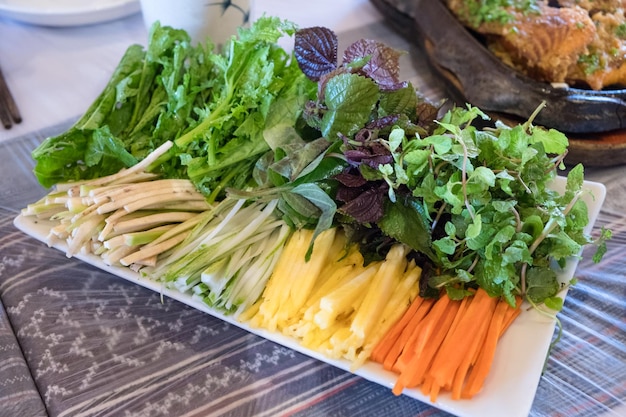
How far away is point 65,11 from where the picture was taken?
1.68 m

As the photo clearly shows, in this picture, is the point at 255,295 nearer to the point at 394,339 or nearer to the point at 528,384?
the point at 394,339

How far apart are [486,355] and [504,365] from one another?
0.10 ft

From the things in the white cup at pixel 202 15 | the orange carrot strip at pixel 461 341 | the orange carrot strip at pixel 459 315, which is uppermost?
the white cup at pixel 202 15

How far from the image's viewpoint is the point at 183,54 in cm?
131

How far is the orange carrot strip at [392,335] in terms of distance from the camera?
912 mm

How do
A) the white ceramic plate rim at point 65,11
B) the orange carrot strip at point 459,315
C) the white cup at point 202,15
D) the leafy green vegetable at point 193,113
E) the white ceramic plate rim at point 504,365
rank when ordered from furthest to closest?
the white ceramic plate rim at point 65,11 → the white cup at point 202,15 → the leafy green vegetable at point 193,113 → the orange carrot strip at point 459,315 → the white ceramic plate rim at point 504,365

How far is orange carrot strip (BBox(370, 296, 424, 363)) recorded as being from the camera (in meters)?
0.91

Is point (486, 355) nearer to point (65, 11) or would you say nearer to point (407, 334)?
point (407, 334)

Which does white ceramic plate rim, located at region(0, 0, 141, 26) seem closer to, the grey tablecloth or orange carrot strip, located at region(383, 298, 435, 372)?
the grey tablecloth

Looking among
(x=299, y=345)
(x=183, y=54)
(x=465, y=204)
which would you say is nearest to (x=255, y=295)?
(x=299, y=345)

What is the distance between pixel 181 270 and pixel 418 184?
1.46ft

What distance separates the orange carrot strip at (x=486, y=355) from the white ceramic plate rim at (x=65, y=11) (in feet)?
4.76

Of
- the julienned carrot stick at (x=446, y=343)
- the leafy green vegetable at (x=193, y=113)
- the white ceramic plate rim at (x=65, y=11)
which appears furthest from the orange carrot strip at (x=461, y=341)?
the white ceramic plate rim at (x=65, y=11)

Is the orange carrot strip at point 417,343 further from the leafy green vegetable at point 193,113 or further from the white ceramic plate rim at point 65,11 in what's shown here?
the white ceramic plate rim at point 65,11
